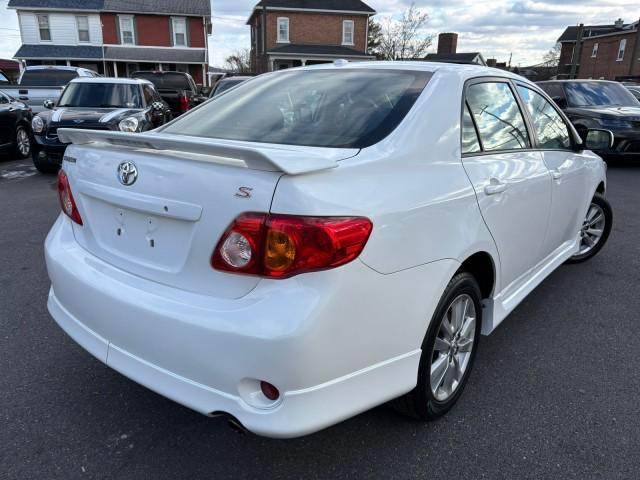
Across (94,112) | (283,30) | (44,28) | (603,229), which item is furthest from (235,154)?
(283,30)

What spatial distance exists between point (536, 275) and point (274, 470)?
213cm

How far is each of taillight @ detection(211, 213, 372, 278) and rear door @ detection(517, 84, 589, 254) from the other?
202 centimetres

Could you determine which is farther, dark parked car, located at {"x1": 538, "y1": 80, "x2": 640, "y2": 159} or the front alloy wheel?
dark parked car, located at {"x1": 538, "y1": 80, "x2": 640, "y2": 159}

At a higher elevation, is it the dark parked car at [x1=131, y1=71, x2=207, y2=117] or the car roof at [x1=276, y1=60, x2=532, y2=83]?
the car roof at [x1=276, y1=60, x2=532, y2=83]

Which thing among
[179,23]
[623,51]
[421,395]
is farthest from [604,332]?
[623,51]

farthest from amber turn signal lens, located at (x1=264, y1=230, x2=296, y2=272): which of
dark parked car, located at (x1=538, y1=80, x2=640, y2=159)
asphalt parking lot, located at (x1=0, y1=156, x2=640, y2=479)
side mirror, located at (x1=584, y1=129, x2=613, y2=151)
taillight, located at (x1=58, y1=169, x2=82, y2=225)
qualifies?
dark parked car, located at (x1=538, y1=80, x2=640, y2=159)

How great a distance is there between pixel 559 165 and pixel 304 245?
2.39 metres

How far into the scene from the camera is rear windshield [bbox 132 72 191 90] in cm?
1730

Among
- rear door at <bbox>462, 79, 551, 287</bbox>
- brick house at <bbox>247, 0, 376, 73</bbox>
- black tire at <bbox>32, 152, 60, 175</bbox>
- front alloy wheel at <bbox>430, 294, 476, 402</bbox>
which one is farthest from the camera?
brick house at <bbox>247, 0, 376, 73</bbox>

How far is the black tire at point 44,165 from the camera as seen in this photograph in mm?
8664

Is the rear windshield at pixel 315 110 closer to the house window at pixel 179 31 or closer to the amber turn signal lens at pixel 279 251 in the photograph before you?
the amber turn signal lens at pixel 279 251

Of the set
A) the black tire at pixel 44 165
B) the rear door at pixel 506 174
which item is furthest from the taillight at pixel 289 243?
the black tire at pixel 44 165

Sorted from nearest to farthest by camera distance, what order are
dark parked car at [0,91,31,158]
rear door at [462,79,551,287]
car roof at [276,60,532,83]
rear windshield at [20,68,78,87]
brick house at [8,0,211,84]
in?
rear door at [462,79,551,287] → car roof at [276,60,532,83] → dark parked car at [0,91,31,158] → rear windshield at [20,68,78,87] → brick house at [8,0,211,84]

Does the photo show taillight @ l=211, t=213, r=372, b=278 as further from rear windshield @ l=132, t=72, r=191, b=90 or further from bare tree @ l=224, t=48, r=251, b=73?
bare tree @ l=224, t=48, r=251, b=73
